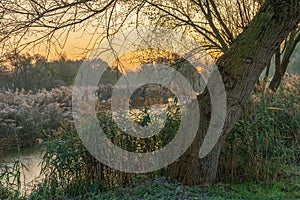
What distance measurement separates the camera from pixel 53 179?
13.1ft

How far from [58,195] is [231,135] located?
210cm

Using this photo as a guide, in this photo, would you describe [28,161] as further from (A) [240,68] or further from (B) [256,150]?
(A) [240,68]

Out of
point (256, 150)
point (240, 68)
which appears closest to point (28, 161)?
point (256, 150)

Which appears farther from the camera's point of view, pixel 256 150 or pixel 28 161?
pixel 28 161

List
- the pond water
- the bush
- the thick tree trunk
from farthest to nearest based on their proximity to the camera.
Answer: the pond water < the bush < the thick tree trunk

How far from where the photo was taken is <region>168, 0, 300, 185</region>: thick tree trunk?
352cm

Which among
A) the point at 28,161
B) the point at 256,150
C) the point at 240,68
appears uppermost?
the point at 240,68

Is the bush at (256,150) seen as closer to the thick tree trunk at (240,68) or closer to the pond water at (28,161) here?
the thick tree trunk at (240,68)

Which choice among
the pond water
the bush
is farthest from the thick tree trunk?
the pond water

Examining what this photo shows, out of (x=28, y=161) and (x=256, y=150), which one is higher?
(x=256, y=150)

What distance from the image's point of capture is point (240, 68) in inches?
146

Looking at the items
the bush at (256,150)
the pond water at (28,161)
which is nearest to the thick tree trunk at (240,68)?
the bush at (256,150)

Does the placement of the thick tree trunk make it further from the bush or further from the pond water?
the pond water

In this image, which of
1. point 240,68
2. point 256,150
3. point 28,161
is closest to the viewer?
point 240,68
